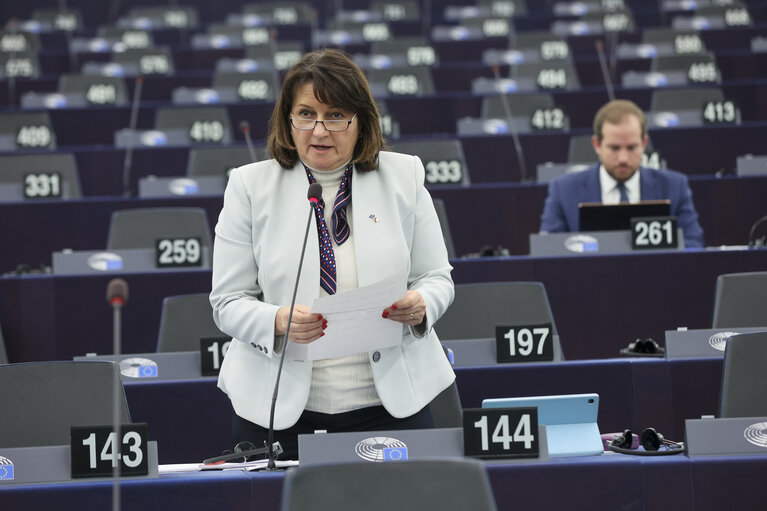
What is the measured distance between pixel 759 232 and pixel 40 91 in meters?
5.54

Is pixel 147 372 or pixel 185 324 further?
pixel 185 324

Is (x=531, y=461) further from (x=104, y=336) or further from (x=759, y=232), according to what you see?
(x=759, y=232)

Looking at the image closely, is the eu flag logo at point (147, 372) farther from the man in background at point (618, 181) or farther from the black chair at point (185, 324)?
the man in background at point (618, 181)

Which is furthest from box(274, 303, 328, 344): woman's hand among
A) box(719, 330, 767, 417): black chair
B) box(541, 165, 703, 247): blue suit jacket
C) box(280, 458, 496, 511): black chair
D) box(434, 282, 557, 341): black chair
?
box(541, 165, 703, 247): blue suit jacket

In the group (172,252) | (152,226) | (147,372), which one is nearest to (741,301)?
(147,372)

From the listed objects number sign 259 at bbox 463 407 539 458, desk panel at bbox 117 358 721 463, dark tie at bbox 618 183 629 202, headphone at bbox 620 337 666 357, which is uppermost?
dark tie at bbox 618 183 629 202

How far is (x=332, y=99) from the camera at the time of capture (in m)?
2.32

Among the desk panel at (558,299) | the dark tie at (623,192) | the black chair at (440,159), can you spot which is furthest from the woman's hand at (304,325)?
the black chair at (440,159)

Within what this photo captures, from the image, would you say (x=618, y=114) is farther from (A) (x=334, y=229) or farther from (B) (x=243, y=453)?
(B) (x=243, y=453)

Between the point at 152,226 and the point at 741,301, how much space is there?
248 cm

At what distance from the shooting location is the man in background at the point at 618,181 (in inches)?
182

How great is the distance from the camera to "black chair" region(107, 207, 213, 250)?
15.8 ft

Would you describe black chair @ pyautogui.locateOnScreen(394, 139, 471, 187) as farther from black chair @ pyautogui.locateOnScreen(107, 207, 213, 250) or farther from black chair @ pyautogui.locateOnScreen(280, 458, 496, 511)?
black chair @ pyautogui.locateOnScreen(280, 458, 496, 511)

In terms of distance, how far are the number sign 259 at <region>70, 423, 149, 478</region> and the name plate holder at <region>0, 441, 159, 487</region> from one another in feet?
0.06
